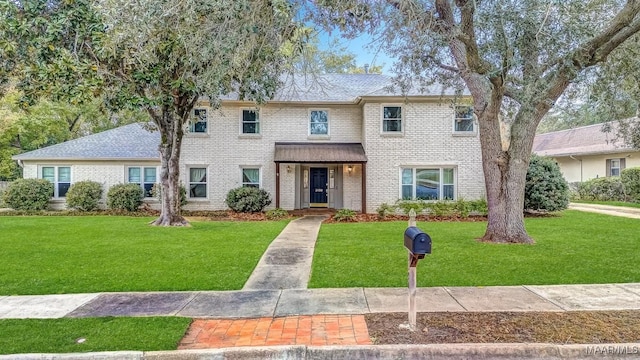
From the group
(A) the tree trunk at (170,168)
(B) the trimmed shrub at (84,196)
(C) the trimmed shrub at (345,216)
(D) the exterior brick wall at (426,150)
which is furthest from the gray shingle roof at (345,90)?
(B) the trimmed shrub at (84,196)

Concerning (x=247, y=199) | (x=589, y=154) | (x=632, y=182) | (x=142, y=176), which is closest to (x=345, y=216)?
(x=247, y=199)

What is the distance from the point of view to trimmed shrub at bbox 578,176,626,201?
74.0 ft

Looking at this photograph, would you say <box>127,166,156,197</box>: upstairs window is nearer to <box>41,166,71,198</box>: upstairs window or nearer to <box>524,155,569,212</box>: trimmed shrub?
<box>41,166,71,198</box>: upstairs window

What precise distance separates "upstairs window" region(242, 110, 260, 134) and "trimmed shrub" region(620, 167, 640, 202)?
19.6 metres

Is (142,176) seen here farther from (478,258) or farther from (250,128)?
(478,258)

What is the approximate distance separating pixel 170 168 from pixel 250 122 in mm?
5426

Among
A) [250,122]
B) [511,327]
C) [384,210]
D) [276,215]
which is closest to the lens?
[511,327]

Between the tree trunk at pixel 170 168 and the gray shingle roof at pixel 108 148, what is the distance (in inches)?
193


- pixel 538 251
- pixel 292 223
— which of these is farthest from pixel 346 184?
pixel 538 251

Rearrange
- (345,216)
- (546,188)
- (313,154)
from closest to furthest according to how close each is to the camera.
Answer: (345,216) → (546,188) → (313,154)

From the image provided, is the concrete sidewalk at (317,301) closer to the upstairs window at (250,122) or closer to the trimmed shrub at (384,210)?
the trimmed shrub at (384,210)

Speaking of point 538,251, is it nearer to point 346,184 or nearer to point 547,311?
point 547,311

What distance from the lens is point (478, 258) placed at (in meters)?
8.23

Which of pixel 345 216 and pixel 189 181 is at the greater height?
pixel 189 181
